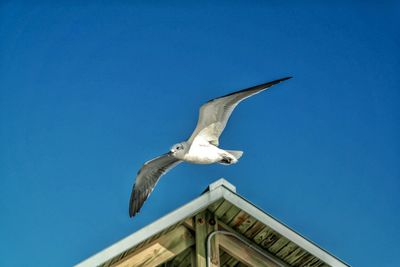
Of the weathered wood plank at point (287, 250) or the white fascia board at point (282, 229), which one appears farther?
the weathered wood plank at point (287, 250)

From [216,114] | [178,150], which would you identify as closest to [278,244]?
[216,114]

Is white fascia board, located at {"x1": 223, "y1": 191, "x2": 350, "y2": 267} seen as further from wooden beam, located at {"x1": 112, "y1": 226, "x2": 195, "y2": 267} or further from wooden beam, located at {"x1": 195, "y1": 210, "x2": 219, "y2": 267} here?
wooden beam, located at {"x1": 112, "y1": 226, "x2": 195, "y2": 267}

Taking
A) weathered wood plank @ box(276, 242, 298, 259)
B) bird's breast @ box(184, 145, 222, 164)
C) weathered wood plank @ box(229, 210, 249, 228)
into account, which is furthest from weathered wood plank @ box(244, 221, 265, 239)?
bird's breast @ box(184, 145, 222, 164)

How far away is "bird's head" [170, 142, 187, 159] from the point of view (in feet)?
36.0

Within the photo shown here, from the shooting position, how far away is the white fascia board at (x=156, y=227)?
4.92m

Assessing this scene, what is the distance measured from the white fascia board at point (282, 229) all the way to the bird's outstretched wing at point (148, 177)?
223 inches

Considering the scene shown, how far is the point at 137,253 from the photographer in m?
5.55

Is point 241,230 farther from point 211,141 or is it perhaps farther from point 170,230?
point 211,141

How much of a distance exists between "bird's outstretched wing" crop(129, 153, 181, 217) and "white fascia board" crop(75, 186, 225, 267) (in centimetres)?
573

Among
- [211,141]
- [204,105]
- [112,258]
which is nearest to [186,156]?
[211,141]

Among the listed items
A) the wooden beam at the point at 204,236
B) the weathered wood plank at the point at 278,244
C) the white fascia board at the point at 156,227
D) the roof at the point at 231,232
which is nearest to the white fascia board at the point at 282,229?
the roof at the point at 231,232

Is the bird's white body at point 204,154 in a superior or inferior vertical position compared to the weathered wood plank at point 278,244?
→ superior

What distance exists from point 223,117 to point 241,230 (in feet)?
15.4

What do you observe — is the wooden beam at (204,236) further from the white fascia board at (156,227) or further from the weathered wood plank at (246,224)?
the white fascia board at (156,227)
